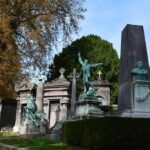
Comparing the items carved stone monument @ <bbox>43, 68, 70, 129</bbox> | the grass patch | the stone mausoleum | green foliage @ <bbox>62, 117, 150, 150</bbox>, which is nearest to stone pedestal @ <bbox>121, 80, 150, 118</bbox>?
the grass patch

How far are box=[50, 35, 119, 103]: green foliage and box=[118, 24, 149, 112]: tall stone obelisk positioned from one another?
21.1 meters

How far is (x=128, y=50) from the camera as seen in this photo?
1622cm

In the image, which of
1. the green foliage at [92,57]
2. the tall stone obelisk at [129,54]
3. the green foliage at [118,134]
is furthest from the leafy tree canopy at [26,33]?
the green foliage at [92,57]

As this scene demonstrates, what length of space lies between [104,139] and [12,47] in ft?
35.0

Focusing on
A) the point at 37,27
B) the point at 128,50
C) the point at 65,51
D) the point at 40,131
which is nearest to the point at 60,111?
the point at 40,131

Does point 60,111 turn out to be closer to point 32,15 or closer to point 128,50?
point 32,15

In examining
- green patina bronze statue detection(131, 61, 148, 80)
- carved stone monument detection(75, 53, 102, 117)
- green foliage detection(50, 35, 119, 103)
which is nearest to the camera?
green patina bronze statue detection(131, 61, 148, 80)

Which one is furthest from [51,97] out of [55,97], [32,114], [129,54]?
[129,54]

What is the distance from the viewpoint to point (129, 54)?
1614 centimetres

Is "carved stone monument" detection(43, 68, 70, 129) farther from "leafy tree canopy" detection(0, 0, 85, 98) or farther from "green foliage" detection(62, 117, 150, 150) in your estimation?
"green foliage" detection(62, 117, 150, 150)

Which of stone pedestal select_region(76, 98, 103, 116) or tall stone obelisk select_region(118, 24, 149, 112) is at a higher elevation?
tall stone obelisk select_region(118, 24, 149, 112)

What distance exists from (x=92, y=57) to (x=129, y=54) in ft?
76.5

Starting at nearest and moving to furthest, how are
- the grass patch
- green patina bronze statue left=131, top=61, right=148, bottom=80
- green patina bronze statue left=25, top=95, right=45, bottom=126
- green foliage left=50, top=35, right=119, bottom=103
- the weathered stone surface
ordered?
the grass patch → green patina bronze statue left=131, top=61, right=148, bottom=80 → green patina bronze statue left=25, top=95, right=45, bottom=126 → the weathered stone surface → green foliage left=50, top=35, right=119, bottom=103

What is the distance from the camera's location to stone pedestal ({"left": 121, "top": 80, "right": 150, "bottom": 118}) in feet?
44.9
